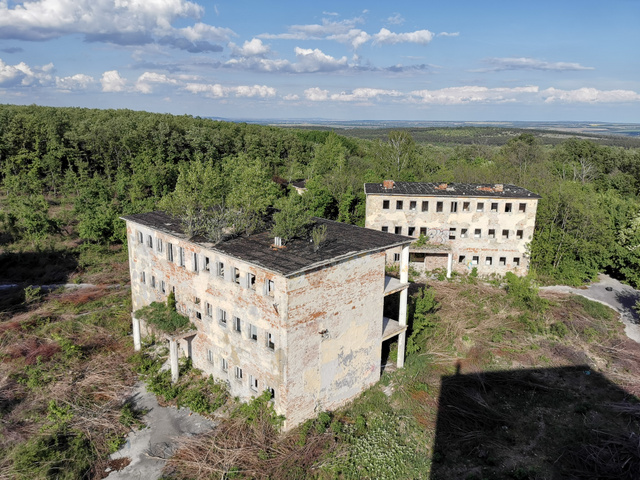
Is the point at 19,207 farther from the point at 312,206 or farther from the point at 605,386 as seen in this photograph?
the point at 605,386

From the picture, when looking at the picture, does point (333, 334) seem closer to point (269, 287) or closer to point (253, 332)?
point (253, 332)

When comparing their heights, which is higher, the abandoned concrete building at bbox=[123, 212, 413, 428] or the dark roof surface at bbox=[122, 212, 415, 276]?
the dark roof surface at bbox=[122, 212, 415, 276]

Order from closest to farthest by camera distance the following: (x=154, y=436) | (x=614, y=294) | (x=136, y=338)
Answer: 1. (x=154, y=436)
2. (x=136, y=338)
3. (x=614, y=294)

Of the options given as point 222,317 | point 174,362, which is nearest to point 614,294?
point 222,317

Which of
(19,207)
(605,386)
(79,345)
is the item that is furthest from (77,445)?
(19,207)

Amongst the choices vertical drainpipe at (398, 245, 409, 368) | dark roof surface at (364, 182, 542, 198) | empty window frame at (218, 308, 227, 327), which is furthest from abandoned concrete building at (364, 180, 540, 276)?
empty window frame at (218, 308, 227, 327)

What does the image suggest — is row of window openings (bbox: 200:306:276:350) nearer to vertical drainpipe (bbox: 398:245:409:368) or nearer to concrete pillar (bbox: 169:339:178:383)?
concrete pillar (bbox: 169:339:178:383)
